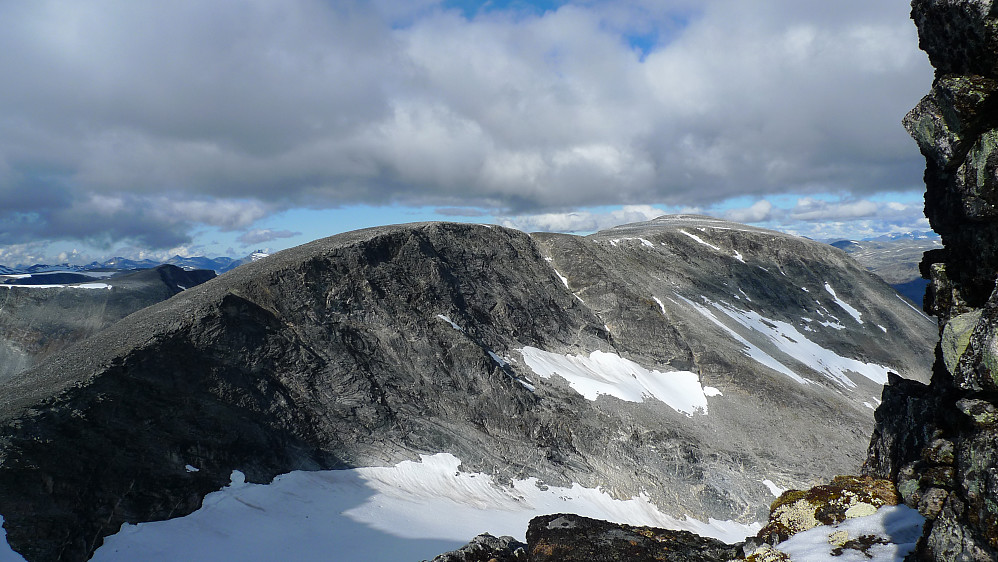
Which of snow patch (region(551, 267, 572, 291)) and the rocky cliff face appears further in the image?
snow patch (region(551, 267, 572, 291))

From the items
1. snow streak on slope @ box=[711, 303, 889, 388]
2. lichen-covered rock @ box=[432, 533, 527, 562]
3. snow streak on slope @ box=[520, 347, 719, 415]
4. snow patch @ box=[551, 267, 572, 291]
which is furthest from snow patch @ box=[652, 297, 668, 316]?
lichen-covered rock @ box=[432, 533, 527, 562]

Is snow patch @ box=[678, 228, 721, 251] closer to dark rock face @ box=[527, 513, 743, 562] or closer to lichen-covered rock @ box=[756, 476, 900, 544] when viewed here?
dark rock face @ box=[527, 513, 743, 562]

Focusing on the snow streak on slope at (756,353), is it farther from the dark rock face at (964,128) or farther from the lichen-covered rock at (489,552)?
the lichen-covered rock at (489,552)

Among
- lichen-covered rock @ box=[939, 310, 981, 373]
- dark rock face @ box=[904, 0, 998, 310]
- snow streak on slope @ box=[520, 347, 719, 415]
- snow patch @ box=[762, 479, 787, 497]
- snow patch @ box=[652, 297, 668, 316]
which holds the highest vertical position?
dark rock face @ box=[904, 0, 998, 310]

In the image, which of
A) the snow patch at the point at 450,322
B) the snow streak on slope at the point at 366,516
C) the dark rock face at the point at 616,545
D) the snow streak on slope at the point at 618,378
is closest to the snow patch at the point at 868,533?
the dark rock face at the point at 616,545

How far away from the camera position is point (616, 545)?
11.1 m

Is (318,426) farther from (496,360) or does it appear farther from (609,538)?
(609,538)

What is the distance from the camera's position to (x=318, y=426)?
35.1m

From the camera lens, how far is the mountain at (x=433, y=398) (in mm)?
25578

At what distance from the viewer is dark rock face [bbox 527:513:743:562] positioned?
10578 mm

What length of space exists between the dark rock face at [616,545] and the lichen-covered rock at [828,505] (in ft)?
3.64

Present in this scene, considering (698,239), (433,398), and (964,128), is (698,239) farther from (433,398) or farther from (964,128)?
(964,128)

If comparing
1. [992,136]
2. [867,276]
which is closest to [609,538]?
[992,136]

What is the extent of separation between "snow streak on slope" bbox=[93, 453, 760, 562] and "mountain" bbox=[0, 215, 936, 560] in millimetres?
226
